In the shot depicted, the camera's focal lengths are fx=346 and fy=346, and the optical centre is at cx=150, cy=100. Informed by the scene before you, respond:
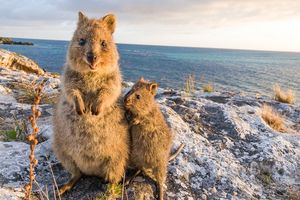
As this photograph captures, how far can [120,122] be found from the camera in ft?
15.6

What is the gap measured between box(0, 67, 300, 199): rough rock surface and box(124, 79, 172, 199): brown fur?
0.22m

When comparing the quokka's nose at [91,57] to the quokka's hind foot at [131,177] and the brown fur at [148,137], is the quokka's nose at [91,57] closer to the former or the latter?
the brown fur at [148,137]

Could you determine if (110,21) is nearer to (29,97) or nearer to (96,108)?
(96,108)

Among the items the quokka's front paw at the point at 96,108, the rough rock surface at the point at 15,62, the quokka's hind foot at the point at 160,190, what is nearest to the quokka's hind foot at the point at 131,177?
the quokka's hind foot at the point at 160,190

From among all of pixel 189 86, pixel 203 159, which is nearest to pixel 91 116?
pixel 203 159

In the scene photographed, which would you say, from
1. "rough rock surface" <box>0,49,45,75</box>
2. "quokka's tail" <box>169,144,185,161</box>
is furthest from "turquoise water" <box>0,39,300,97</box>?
"quokka's tail" <box>169,144,185,161</box>

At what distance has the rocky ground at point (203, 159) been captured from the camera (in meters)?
4.71

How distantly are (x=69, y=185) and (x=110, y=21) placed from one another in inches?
95.2

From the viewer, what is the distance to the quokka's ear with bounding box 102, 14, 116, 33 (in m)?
5.11

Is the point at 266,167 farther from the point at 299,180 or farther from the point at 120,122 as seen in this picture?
the point at 120,122

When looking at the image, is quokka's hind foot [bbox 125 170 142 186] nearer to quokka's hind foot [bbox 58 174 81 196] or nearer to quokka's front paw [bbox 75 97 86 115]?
quokka's hind foot [bbox 58 174 81 196]

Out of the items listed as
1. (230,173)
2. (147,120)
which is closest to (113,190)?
(147,120)

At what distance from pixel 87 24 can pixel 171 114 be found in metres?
2.39

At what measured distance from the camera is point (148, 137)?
478cm
